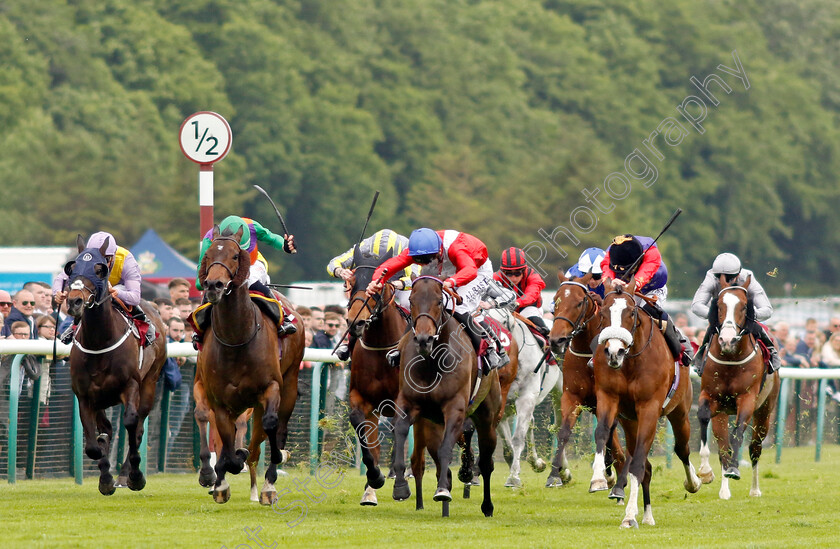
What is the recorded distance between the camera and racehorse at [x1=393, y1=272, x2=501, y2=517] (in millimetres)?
9586

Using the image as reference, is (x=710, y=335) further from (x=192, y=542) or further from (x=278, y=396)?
(x=192, y=542)

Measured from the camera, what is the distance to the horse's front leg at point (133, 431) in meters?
10.6

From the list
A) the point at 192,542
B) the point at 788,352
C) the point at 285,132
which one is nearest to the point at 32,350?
the point at 192,542

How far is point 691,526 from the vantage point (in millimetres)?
9898

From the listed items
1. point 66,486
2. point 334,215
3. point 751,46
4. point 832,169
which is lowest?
point 66,486

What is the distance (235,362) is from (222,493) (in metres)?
0.97

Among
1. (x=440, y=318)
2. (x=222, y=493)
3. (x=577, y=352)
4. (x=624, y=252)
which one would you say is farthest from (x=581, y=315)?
(x=222, y=493)

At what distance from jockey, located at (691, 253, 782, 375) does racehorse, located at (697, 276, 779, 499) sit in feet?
0.22

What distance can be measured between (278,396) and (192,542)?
7.20 ft

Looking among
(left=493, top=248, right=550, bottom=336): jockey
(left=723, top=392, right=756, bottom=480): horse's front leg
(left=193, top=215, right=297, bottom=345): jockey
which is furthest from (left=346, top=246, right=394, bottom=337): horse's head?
(left=723, top=392, right=756, bottom=480): horse's front leg

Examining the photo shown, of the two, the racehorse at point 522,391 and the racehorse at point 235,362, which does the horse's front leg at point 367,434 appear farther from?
the racehorse at point 522,391

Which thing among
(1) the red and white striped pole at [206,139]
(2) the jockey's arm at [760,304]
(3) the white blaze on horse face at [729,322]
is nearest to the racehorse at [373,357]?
(1) the red and white striped pole at [206,139]

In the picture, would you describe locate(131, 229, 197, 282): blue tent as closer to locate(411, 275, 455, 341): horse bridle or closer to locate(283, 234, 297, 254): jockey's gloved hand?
locate(283, 234, 297, 254): jockey's gloved hand

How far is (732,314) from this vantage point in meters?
12.3
